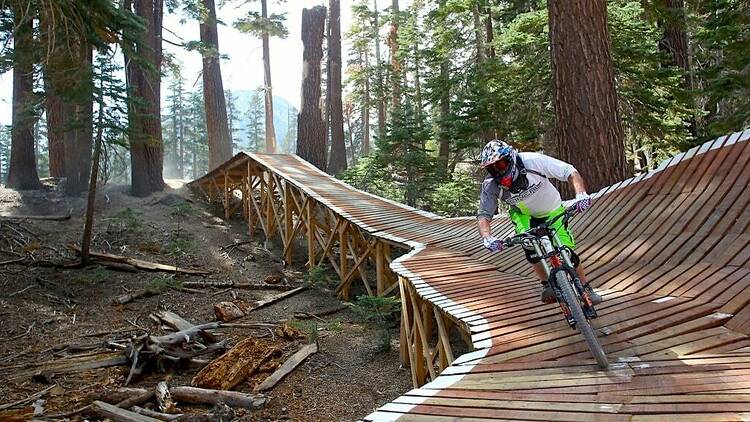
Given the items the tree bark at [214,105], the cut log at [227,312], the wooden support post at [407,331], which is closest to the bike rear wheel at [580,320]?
the wooden support post at [407,331]

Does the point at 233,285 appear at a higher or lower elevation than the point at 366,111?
lower

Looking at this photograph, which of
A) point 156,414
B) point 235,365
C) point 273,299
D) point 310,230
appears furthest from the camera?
point 310,230

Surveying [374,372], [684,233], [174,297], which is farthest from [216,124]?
[684,233]

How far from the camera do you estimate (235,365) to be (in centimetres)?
639

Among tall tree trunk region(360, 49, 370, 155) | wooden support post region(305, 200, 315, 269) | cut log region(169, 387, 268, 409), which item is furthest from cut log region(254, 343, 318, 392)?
tall tree trunk region(360, 49, 370, 155)

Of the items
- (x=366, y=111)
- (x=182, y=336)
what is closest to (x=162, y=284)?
(x=182, y=336)

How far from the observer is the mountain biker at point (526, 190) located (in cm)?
410

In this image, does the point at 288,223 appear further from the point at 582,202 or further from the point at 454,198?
the point at 582,202

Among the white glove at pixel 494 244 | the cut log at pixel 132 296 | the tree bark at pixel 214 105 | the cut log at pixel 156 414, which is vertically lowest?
the cut log at pixel 156 414

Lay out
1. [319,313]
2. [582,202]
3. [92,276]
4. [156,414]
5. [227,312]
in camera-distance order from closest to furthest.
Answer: [582,202] → [156,414] → [227,312] → [319,313] → [92,276]

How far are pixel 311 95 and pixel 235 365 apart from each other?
12660 mm

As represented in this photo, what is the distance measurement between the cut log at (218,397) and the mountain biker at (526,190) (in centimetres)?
316

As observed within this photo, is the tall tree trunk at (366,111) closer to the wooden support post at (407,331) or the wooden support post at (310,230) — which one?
the wooden support post at (310,230)

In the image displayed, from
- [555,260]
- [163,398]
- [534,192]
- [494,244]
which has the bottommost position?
[163,398]
